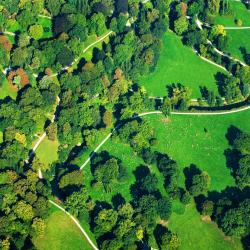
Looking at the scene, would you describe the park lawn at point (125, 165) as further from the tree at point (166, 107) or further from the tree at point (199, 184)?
the tree at point (166, 107)

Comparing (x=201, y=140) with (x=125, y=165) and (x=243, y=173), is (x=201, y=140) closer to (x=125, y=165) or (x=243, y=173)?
(x=243, y=173)

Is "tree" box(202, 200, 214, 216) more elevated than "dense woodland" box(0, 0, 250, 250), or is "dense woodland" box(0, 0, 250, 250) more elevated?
"dense woodland" box(0, 0, 250, 250)

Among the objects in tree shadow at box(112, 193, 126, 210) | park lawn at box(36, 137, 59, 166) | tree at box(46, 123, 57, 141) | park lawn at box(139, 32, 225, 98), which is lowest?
tree shadow at box(112, 193, 126, 210)

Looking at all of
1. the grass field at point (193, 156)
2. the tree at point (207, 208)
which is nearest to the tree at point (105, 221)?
the grass field at point (193, 156)

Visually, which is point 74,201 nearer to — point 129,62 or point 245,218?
point 245,218

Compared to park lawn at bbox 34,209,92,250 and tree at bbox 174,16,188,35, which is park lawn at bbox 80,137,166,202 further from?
tree at bbox 174,16,188,35

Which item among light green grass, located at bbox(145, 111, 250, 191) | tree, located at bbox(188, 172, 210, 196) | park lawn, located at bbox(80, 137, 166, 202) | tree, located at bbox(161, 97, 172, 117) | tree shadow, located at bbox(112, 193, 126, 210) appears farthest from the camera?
tree, located at bbox(161, 97, 172, 117)

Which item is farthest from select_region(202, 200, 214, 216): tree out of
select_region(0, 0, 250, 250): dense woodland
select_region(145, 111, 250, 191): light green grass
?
select_region(145, 111, 250, 191): light green grass
